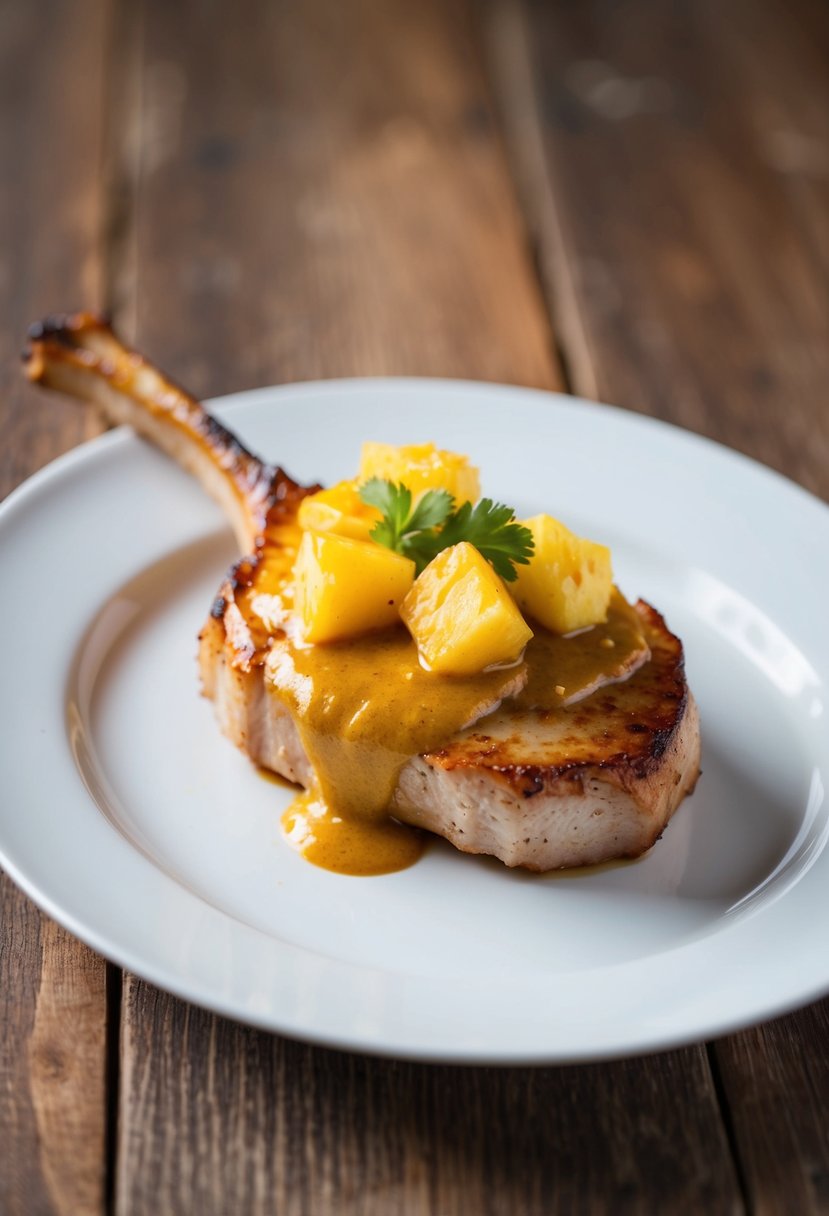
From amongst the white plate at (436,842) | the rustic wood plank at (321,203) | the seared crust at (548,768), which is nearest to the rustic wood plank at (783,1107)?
the white plate at (436,842)

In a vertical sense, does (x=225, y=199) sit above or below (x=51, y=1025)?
above

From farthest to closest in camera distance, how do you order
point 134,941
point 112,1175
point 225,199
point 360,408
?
point 225,199 < point 360,408 < point 134,941 < point 112,1175

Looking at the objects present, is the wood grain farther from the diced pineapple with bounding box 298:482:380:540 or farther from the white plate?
the diced pineapple with bounding box 298:482:380:540

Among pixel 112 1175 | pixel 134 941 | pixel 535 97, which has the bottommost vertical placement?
pixel 112 1175

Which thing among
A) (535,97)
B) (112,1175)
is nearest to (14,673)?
(112,1175)

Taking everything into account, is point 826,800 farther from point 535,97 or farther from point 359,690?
point 535,97

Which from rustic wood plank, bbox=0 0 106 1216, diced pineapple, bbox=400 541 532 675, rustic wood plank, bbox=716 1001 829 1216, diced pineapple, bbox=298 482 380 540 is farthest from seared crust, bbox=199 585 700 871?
rustic wood plank, bbox=0 0 106 1216

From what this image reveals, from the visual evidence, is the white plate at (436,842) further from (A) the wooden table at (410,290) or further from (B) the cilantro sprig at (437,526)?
(B) the cilantro sprig at (437,526)
